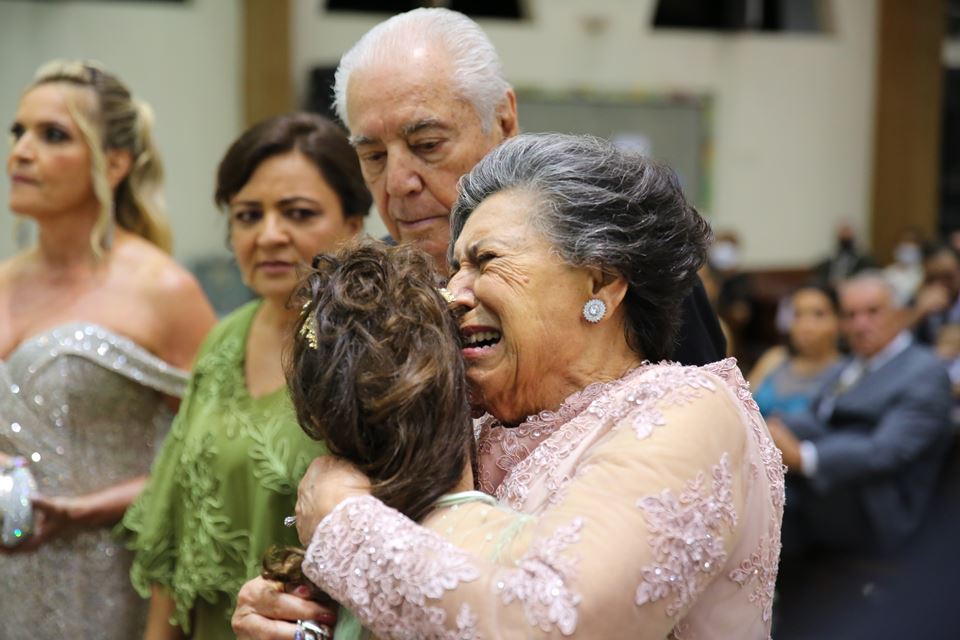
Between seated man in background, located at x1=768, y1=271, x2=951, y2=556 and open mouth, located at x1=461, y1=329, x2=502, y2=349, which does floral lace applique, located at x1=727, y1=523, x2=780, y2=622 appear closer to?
open mouth, located at x1=461, y1=329, x2=502, y2=349

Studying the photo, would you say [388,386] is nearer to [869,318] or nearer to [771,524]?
[771,524]

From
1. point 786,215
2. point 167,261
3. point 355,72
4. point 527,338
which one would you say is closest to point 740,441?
point 527,338

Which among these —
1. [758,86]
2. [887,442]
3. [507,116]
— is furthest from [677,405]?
[758,86]

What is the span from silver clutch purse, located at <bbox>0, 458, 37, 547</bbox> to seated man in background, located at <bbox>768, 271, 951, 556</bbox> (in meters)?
3.06

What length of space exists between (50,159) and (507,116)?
1417mm

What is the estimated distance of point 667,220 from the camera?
1.79 meters

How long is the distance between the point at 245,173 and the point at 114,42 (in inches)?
377

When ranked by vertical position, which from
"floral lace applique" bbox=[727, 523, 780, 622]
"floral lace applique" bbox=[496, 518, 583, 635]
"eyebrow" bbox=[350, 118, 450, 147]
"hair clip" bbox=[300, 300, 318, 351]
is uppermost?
"eyebrow" bbox=[350, 118, 450, 147]

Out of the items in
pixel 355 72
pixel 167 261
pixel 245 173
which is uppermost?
pixel 355 72

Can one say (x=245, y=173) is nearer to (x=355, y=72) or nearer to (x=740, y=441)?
(x=355, y=72)

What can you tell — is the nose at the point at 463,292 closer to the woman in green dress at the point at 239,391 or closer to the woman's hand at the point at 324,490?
the woman's hand at the point at 324,490

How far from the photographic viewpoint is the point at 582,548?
1474 mm

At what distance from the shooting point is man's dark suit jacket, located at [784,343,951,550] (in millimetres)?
5019

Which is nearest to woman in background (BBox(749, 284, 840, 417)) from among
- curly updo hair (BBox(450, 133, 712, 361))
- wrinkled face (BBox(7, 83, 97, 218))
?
wrinkled face (BBox(7, 83, 97, 218))
